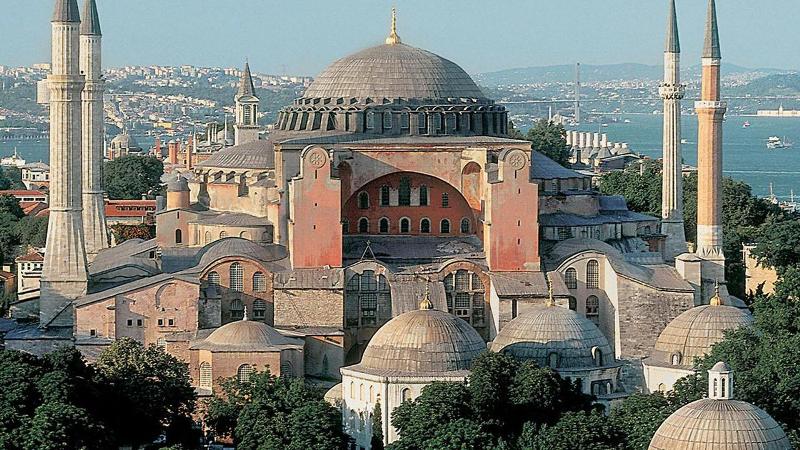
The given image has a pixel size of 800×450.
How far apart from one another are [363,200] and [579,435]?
12.1 metres

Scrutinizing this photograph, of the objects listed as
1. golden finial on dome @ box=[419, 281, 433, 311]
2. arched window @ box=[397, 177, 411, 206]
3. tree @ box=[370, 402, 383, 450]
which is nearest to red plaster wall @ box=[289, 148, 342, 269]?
golden finial on dome @ box=[419, 281, 433, 311]

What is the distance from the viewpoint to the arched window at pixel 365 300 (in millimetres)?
40562

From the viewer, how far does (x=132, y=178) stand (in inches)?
3027

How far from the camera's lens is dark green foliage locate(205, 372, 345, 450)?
1320 inches

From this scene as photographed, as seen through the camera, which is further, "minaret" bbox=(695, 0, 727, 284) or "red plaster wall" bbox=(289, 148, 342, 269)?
"minaret" bbox=(695, 0, 727, 284)

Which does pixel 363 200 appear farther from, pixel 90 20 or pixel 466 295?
pixel 90 20

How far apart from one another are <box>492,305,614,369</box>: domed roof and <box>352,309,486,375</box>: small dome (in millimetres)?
886

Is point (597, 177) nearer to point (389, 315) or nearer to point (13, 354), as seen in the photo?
point (389, 315)

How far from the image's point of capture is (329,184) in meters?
41.1

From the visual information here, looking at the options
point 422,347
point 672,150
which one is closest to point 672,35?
point 672,150

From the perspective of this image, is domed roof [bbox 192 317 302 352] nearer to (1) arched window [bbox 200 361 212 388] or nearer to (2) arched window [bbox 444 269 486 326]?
(1) arched window [bbox 200 361 212 388]

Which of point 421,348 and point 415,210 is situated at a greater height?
point 415,210

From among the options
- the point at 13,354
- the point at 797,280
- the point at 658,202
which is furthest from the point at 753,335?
the point at 658,202

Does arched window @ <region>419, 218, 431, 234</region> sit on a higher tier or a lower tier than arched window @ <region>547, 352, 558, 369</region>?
higher
